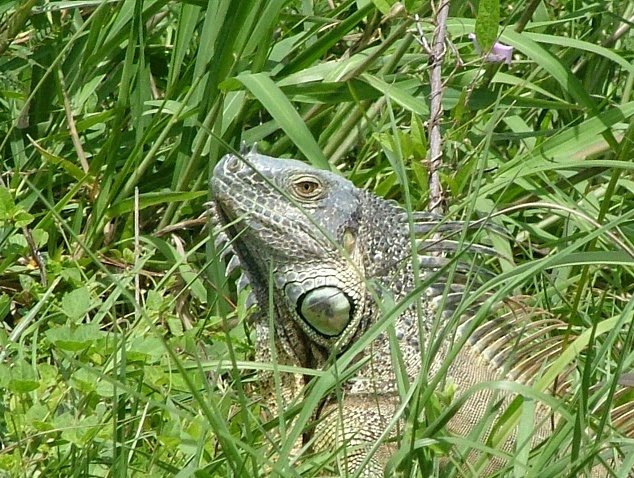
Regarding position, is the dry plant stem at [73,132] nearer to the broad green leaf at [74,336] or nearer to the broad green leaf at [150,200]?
the broad green leaf at [150,200]

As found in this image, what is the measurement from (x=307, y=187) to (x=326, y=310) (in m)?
0.30

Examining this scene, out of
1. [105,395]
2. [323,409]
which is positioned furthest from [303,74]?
[105,395]

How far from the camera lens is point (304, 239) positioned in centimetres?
322

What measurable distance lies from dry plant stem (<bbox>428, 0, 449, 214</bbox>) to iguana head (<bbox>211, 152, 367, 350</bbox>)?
1.12 feet

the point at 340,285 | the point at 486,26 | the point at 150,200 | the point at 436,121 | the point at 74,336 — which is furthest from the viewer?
the point at 150,200

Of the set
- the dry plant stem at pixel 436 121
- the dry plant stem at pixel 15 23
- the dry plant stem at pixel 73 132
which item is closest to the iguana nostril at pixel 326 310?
the dry plant stem at pixel 436 121

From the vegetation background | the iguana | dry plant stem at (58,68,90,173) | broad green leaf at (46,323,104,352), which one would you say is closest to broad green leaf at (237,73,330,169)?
the vegetation background

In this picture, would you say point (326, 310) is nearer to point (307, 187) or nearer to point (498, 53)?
point (307, 187)

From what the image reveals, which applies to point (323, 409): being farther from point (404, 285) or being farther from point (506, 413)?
point (506, 413)

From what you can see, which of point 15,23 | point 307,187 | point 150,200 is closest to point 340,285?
point 307,187

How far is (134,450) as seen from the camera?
8.32 ft

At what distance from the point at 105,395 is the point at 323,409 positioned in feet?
2.03

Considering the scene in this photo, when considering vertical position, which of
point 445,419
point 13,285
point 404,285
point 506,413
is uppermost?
point 445,419

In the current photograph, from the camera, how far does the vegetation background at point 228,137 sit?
3.47 metres
